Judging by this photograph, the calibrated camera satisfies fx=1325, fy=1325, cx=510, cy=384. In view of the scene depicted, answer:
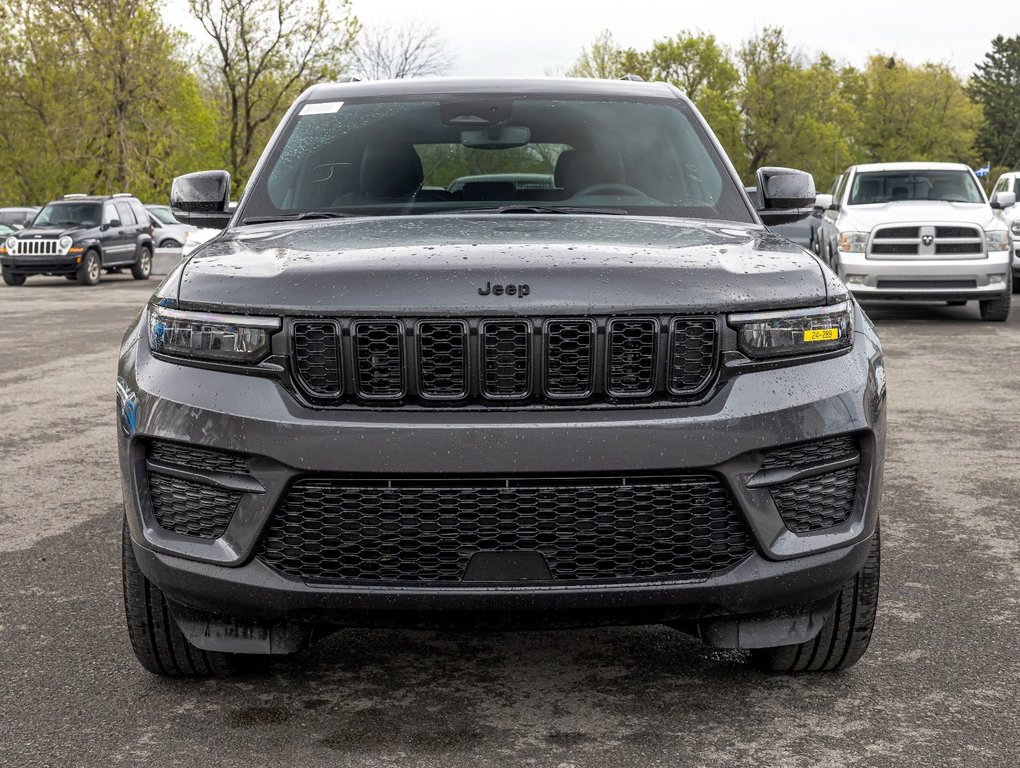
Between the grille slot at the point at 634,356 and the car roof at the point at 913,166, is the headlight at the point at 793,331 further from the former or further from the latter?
the car roof at the point at 913,166

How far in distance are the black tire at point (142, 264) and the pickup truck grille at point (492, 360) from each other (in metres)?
26.0

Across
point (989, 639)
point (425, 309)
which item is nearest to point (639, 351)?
point (425, 309)

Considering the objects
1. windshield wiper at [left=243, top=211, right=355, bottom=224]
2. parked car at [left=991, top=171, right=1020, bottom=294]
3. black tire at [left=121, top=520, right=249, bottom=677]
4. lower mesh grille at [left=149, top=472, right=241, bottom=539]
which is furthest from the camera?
parked car at [left=991, top=171, right=1020, bottom=294]

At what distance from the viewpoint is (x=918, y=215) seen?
604 inches

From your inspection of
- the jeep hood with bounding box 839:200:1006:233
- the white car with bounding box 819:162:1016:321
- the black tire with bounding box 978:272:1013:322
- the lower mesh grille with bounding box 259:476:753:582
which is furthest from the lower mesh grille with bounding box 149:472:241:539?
the black tire with bounding box 978:272:1013:322

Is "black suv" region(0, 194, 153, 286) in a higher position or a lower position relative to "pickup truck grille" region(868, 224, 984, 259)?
lower

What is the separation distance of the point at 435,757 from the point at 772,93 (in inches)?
2702

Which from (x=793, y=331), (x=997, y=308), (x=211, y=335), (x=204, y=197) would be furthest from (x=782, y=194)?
(x=997, y=308)

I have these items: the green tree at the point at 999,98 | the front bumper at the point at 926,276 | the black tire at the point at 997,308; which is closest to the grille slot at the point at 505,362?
the front bumper at the point at 926,276

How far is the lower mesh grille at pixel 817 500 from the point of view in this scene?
3121mm

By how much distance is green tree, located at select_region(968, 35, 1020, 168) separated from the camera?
111 meters

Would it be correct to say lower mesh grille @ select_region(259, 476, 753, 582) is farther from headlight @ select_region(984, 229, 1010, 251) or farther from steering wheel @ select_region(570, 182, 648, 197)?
headlight @ select_region(984, 229, 1010, 251)

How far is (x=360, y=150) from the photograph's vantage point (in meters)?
4.65

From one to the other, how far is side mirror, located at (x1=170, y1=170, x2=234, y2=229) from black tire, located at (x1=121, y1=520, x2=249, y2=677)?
5.53ft
